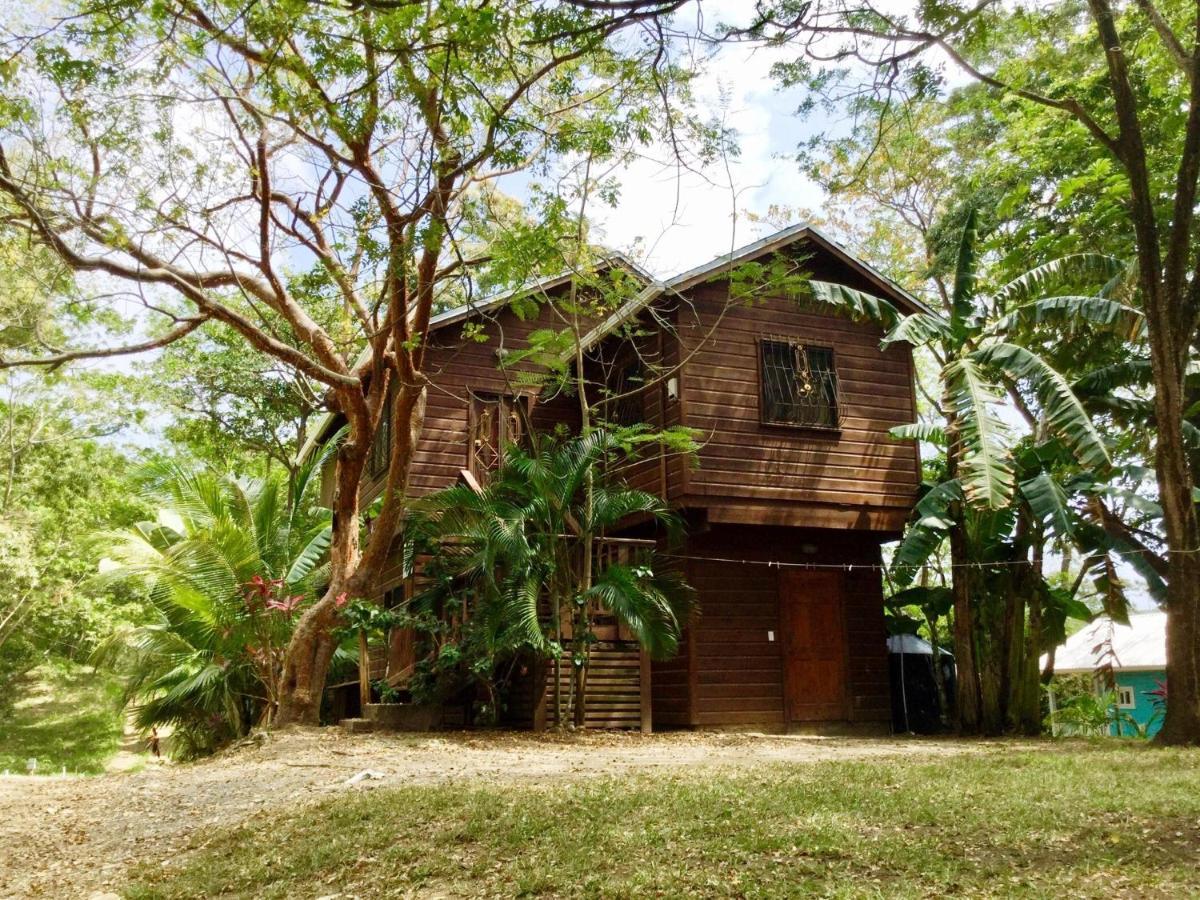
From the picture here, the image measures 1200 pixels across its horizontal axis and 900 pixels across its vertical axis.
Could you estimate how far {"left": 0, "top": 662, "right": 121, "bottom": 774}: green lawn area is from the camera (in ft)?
88.3

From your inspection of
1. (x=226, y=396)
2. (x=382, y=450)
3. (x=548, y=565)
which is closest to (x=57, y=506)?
(x=226, y=396)

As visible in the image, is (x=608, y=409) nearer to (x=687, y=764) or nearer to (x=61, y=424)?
(x=687, y=764)

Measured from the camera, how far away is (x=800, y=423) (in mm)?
15633

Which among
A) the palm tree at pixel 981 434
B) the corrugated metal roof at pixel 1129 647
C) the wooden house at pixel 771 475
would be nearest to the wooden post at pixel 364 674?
the wooden house at pixel 771 475

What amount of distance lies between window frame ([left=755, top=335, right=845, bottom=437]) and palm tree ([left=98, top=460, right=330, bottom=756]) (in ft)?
24.3

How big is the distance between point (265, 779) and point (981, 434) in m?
9.48

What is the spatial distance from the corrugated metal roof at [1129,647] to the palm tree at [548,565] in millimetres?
14982

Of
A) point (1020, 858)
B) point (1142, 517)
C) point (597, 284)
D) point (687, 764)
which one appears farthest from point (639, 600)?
point (1142, 517)

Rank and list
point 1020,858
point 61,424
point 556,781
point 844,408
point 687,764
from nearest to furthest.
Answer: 1. point 1020,858
2. point 556,781
3. point 687,764
4. point 844,408
5. point 61,424

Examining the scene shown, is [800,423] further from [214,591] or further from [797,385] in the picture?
[214,591]

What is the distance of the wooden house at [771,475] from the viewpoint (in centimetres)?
1502

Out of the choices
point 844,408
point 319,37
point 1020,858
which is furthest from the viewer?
point 844,408

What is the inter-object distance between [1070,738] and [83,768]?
22.6 metres

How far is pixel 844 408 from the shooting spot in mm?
16031
